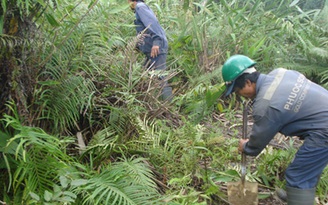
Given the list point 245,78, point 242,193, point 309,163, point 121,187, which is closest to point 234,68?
point 245,78

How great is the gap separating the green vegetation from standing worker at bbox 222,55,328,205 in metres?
0.66

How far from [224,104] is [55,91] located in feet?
10.2

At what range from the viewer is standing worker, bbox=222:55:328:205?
344 centimetres

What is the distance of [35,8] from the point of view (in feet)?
11.3

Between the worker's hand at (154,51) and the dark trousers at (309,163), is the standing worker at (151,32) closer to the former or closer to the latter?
the worker's hand at (154,51)

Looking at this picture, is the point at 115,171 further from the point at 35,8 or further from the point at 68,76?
the point at 35,8

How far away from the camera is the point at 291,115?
136 inches

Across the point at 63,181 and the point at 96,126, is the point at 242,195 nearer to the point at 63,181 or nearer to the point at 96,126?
the point at 96,126

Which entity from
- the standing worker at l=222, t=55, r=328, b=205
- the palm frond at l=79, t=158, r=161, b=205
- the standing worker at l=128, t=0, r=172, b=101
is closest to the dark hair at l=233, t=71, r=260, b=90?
the standing worker at l=222, t=55, r=328, b=205

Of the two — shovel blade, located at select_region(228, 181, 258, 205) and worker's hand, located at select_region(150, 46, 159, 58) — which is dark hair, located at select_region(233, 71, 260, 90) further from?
worker's hand, located at select_region(150, 46, 159, 58)

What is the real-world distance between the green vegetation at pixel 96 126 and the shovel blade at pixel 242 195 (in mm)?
137

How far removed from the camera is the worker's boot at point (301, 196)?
11.9ft

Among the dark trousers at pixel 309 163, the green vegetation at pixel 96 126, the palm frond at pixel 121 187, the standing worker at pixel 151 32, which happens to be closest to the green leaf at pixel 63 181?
the green vegetation at pixel 96 126

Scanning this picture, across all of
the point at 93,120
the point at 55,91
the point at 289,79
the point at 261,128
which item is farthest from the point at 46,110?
the point at 289,79
